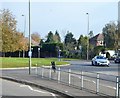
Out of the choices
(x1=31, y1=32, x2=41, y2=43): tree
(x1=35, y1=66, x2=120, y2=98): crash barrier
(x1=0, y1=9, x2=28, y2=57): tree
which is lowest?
(x1=35, y1=66, x2=120, y2=98): crash barrier

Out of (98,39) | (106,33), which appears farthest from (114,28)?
(98,39)

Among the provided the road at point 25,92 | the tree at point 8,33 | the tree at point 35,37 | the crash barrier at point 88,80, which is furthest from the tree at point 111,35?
the road at point 25,92

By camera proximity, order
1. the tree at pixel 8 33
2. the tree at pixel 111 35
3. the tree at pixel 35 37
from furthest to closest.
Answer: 1. the tree at pixel 35 37
2. the tree at pixel 111 35
3. the tree at pixel 8 33

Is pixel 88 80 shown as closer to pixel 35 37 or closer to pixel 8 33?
pixel 8 33

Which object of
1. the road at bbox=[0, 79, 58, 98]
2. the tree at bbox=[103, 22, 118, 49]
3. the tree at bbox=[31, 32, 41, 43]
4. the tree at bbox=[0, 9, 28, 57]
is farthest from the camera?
the tree at bbox=[31, 32, 41, 43]

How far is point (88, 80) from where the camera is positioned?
25.4 m

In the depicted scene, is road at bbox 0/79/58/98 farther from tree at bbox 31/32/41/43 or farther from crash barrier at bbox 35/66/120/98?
tree at bbox 31/32/41/43

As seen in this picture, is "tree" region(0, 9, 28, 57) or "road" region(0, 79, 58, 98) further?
"tree" region(0, 9, 28, 57)

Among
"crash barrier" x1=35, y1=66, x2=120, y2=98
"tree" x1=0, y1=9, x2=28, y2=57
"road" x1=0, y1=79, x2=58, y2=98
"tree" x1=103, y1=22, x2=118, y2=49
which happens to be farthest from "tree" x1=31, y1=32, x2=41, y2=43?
"road" x1=0, y1=79, x2=58, y2=98

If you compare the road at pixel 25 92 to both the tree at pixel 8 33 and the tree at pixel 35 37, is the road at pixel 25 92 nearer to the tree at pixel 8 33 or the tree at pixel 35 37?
the tree at pixel 8 33

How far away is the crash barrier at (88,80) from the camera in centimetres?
1894

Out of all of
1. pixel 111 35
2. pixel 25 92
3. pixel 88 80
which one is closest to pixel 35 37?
pixel 111 35

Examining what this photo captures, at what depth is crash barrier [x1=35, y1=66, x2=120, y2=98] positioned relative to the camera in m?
18.9

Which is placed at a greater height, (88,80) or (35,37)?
(35,37)
